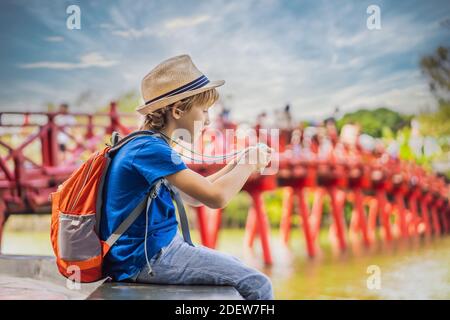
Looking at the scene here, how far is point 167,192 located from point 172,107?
146 millimetres

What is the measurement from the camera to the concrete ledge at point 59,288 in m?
1.00

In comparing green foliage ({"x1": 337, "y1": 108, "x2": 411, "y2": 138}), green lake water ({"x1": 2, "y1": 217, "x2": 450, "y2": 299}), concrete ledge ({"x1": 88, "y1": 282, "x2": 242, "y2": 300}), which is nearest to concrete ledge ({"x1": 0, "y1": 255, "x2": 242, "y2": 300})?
concrete ledge ({"x1": 88, "y1": 282, "x2": 242, "y2": 300})

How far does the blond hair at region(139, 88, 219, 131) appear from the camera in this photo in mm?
1108

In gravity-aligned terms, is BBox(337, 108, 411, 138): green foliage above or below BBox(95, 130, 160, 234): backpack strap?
above

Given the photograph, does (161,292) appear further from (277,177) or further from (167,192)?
(277,177)

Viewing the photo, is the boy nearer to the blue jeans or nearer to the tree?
the blue jeans

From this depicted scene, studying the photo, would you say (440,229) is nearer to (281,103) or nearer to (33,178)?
(281,103)

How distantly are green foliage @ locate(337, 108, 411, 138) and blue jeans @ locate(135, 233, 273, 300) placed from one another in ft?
12.5

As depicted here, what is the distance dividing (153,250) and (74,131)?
11.1 feet

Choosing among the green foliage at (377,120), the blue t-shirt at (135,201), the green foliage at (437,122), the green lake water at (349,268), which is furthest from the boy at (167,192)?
the green foliage at (377,120)

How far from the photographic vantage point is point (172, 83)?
3.59ft

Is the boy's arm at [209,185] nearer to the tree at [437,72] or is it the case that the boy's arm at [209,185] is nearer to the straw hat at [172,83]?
the straw hat at [172,83]

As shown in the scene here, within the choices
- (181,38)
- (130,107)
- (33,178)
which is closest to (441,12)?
(181,38)

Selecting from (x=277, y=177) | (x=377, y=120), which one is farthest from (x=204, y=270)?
(x=377, y=120)
